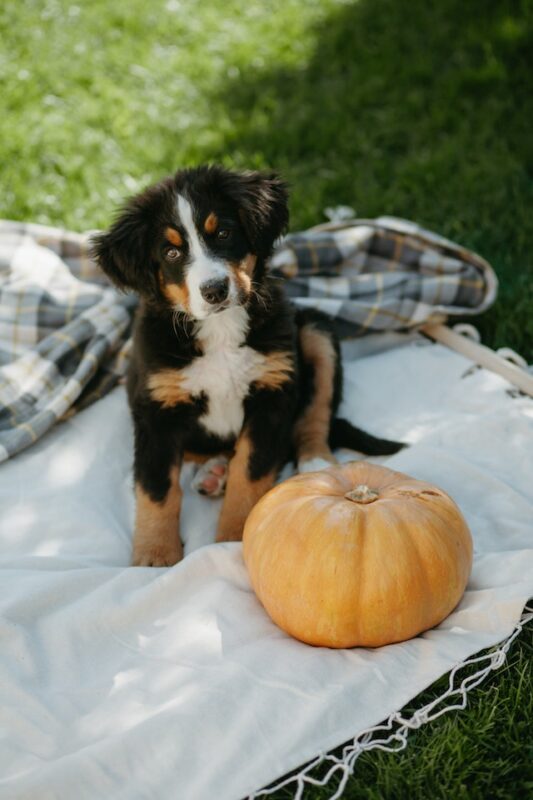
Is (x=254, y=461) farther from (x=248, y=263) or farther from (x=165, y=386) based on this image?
(x=248, y=263)

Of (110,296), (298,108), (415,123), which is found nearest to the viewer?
(110,296)

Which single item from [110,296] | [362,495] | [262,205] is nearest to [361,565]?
[362,495]

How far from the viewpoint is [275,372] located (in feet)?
10.3

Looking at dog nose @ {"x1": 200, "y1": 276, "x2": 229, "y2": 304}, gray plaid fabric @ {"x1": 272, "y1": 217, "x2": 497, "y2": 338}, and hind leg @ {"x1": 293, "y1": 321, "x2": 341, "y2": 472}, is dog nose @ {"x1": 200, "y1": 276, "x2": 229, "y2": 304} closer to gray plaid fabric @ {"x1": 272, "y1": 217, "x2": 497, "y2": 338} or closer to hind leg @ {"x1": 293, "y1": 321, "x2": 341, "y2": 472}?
A: hind leg @ {"x1": 293, "y1": 321, "x2": 341, "y2": 472}

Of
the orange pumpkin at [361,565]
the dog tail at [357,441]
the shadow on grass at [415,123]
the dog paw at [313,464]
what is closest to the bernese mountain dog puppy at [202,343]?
the dog paw at [313,464]

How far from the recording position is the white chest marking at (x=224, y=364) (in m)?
3.11

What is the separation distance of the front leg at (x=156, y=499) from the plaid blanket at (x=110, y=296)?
0.68m

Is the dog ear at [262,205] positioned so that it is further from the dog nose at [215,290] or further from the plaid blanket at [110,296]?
the plaid blanket at [110,296]

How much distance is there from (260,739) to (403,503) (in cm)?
77

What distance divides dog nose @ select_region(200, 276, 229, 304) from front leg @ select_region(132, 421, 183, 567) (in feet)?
1.84

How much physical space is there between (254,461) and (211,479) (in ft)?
1.00

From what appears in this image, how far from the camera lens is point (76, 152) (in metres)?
5.64

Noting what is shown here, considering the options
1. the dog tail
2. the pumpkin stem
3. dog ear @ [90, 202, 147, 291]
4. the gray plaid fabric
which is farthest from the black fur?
the gray plaid fabric

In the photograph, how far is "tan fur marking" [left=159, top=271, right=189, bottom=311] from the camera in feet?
9.63
